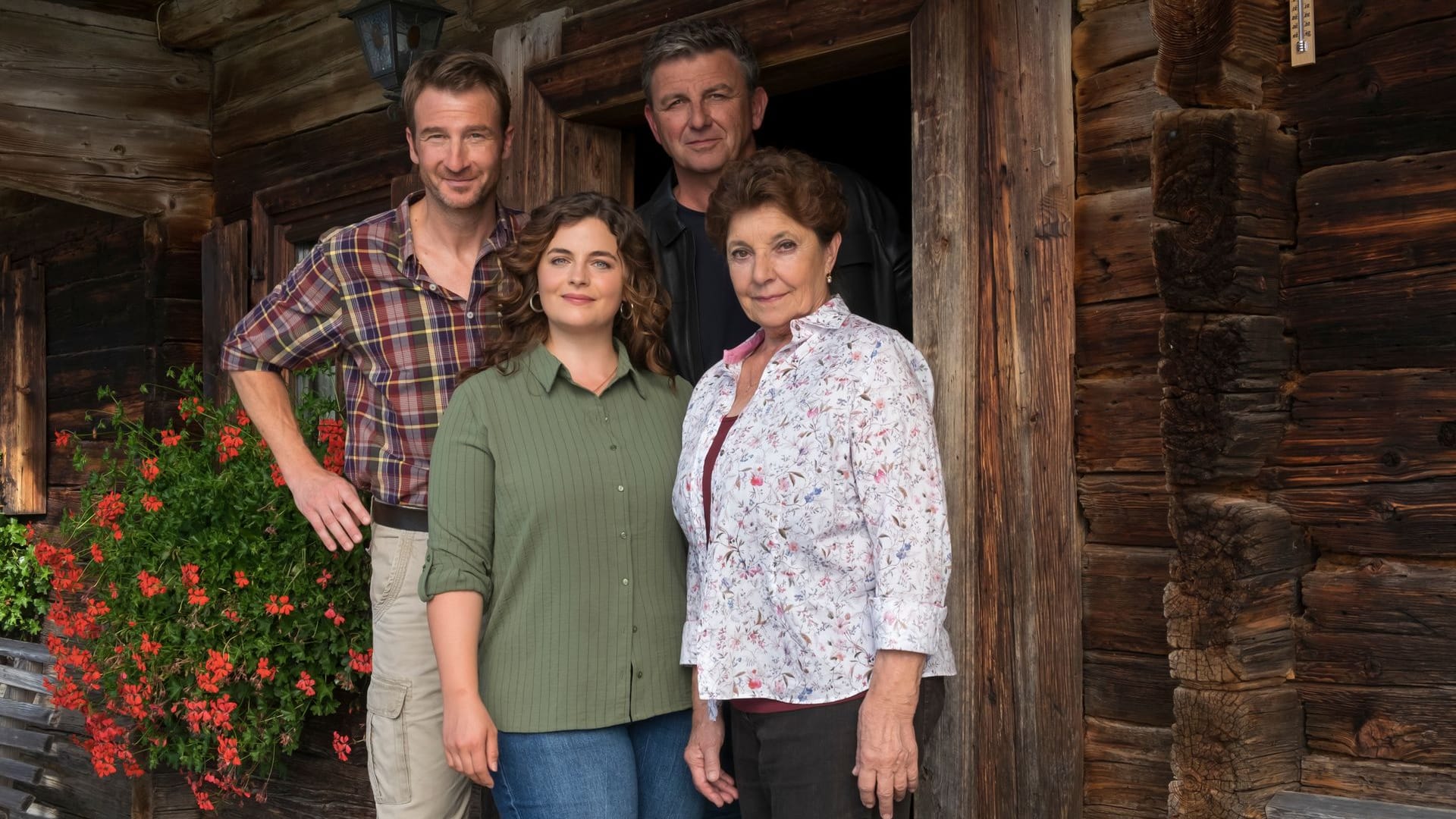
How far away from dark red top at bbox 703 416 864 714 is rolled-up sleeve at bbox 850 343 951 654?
153 millimetres

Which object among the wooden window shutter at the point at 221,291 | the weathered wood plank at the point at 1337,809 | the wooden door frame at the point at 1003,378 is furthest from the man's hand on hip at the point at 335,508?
the wooden window shutter at the point at 221,291

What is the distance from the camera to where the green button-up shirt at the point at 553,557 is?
2338mm

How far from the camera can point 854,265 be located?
3148 mm

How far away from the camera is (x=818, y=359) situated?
228cm

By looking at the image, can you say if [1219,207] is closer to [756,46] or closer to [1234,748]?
[1234,748]

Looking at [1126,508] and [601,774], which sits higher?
[1126,508]

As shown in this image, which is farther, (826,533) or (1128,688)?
(1128,688)

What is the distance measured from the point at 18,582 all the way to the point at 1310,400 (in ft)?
21.4

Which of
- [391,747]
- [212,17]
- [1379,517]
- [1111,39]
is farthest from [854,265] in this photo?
[212,17]

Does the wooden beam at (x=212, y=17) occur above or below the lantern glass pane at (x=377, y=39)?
above

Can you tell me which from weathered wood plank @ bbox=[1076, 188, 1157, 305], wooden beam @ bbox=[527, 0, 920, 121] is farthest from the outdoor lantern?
weathered wood plank @ bbox=[1076, 188, 1157, 305]

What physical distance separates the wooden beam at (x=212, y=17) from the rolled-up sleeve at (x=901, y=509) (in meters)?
3.66

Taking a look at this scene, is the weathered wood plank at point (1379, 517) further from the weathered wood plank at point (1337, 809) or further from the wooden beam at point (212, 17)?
the wooden beam at point (212, 17)

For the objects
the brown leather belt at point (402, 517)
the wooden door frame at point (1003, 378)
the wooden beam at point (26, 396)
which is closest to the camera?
the wooden door frame at point (1003, 378)
